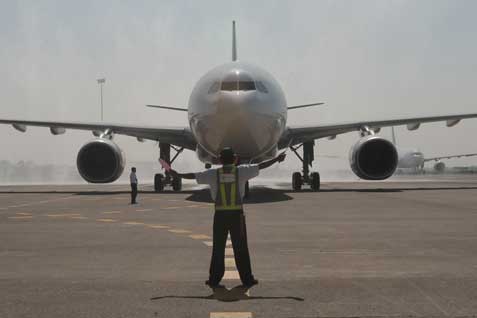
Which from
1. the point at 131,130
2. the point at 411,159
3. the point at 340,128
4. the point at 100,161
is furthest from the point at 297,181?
the point at 411,159

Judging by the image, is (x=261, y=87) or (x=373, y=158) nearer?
(x=261, y=87)

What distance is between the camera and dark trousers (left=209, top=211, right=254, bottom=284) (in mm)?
5461

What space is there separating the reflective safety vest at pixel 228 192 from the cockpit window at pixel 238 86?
11158 mm

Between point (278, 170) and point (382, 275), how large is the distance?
59251 millimetres

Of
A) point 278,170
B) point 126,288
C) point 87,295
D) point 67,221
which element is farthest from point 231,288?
point 278,170

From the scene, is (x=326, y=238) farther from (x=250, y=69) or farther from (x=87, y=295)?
(x=250, y=69)

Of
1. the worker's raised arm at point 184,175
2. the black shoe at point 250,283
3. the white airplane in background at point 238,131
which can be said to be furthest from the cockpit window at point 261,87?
the black shoe at point 250,283

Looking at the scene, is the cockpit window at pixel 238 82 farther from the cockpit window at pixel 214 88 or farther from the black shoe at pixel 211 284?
the black shoe at pixel 211 284

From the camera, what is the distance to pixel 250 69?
1803cm

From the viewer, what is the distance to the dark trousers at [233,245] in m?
5.46

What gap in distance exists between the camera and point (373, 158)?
22.5 metres

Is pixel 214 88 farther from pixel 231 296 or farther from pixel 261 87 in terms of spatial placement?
pixel 231 296

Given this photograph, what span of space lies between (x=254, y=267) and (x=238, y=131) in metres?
9.92

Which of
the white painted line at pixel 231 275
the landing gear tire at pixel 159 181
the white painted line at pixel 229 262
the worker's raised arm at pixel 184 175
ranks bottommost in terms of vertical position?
the white painted line at pixel 231 275
